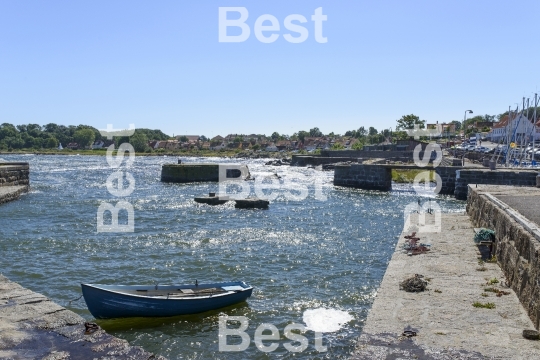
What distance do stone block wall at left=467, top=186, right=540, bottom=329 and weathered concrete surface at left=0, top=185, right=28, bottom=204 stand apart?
3107 cm

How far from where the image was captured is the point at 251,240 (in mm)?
24484

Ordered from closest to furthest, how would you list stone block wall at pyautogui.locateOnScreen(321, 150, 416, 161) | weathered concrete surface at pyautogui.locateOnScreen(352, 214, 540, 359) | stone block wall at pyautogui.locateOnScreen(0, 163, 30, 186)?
weathered concrete surface at pyautogui.locateOnScreen(352, 214, 540, 359)
stone block wall at pyautogui.locateOnScreen(0, 163, 30, 186)
stone block wall at pyautogui.locateOnScreen(321, 150, 416, 161)

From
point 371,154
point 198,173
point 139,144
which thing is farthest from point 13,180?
point 139,144

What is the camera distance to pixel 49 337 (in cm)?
951

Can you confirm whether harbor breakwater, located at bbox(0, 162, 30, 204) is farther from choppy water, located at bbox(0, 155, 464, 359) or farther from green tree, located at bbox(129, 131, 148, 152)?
green tree, located at bbox(129, 131, 148, 152)

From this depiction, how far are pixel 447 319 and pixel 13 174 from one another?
133ft

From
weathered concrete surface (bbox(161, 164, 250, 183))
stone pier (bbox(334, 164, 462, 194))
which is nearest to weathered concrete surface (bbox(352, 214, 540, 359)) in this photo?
stone pier (bbox(334, 164, 462, 194))

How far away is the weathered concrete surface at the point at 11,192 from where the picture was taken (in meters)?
35.4

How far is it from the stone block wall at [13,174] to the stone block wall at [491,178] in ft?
118

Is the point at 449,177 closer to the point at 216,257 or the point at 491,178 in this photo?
the point at 491,178

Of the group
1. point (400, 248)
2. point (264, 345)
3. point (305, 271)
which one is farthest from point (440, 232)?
point (264, 345)

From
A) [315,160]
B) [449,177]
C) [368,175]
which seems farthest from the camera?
[315,160]

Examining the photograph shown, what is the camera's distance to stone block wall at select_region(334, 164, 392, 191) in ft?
166

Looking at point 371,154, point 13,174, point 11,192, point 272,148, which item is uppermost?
point 272,148
